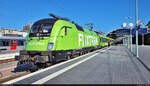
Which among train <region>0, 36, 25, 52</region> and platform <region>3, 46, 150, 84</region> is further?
train <region>0, 36, 25, 52</region>

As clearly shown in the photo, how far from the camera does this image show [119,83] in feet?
13.2

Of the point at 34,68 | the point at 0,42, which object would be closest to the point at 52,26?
the point at 34,68

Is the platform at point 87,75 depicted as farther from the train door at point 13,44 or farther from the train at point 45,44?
the train door at point 13,44

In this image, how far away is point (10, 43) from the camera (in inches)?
790

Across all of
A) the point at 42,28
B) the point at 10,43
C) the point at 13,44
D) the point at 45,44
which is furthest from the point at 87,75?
the point at 13,44

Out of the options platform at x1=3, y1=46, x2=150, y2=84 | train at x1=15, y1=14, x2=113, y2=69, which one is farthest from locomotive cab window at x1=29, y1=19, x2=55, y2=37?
platform at x1=3, y1=46, x2=150, y2=84

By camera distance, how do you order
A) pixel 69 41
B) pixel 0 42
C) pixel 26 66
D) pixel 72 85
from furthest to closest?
pixel 0 42 → pixel 69 41 → pixel 26 66 → pixel 72 85

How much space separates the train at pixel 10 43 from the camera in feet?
61.9

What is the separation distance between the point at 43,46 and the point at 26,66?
4.61ft

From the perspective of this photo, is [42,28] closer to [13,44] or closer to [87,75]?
[87,75]

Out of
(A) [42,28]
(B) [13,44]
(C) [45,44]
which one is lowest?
(B) [13,44]

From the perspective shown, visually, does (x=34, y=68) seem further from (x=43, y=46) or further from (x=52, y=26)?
(x=52, y=26)

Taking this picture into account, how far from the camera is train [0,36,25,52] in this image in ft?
Answer: 61.9

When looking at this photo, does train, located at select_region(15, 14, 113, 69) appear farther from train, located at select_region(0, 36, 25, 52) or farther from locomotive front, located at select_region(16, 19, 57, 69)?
train, located at select_region(0, 36, 25, 52)
